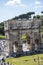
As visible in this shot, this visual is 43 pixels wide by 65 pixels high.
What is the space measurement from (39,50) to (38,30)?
3935 millimetres

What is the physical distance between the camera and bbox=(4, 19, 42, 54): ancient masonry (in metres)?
49.1

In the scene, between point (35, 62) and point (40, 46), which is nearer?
point (35, 62)

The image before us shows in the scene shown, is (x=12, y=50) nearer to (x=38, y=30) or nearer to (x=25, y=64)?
(x=38, y=30)

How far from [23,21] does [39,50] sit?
5887 millimetres

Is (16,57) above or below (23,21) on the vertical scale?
below

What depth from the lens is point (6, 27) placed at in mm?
49781

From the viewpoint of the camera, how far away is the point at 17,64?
3609 cm

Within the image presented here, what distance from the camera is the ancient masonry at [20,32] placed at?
49094 mm

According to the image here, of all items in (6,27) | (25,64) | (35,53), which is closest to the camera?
(25,64)

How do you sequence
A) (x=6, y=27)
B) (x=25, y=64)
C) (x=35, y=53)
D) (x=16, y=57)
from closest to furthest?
(x=25, y=64) → (x=16, y=57) → (x=35, y=53) → (x=6, y=27)

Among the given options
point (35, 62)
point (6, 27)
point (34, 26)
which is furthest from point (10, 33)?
point (35, 62)

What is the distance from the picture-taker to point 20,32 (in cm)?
4931

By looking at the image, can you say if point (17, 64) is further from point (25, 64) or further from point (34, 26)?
point (34, 26)

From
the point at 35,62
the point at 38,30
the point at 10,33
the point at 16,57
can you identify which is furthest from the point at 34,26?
the point at 35,62
